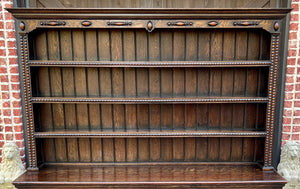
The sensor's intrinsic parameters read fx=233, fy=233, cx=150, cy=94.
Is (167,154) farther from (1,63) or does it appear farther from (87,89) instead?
(1,63)

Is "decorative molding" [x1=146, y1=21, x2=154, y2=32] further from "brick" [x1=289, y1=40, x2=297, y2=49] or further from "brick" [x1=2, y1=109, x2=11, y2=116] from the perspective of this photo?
"brick" [x1=2, y1=109, x2=11, y2=116]

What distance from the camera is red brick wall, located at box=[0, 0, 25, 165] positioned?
2.04 meters

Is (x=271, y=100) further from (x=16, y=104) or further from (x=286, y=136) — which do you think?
(x=16, y=104)

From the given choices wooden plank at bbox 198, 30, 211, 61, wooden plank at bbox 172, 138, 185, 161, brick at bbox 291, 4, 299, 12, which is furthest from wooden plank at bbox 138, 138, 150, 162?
brick at bbox 291, 4, 299, 12

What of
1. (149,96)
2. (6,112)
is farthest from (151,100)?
(6,112)

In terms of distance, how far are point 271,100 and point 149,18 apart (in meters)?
1.24

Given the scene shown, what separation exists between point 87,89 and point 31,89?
464mm

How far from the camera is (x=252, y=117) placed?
85.4 inches

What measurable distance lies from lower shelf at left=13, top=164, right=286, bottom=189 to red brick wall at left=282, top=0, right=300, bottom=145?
1.49ft

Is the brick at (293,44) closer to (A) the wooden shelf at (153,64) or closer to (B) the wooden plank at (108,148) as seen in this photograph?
(A) the wooden shelf at (153,64)

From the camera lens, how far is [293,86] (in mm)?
2111

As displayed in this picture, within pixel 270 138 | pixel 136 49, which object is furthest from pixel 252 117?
pixel 136 49

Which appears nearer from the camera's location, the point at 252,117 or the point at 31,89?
the point at 31,89

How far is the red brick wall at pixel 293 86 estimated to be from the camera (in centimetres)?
205
